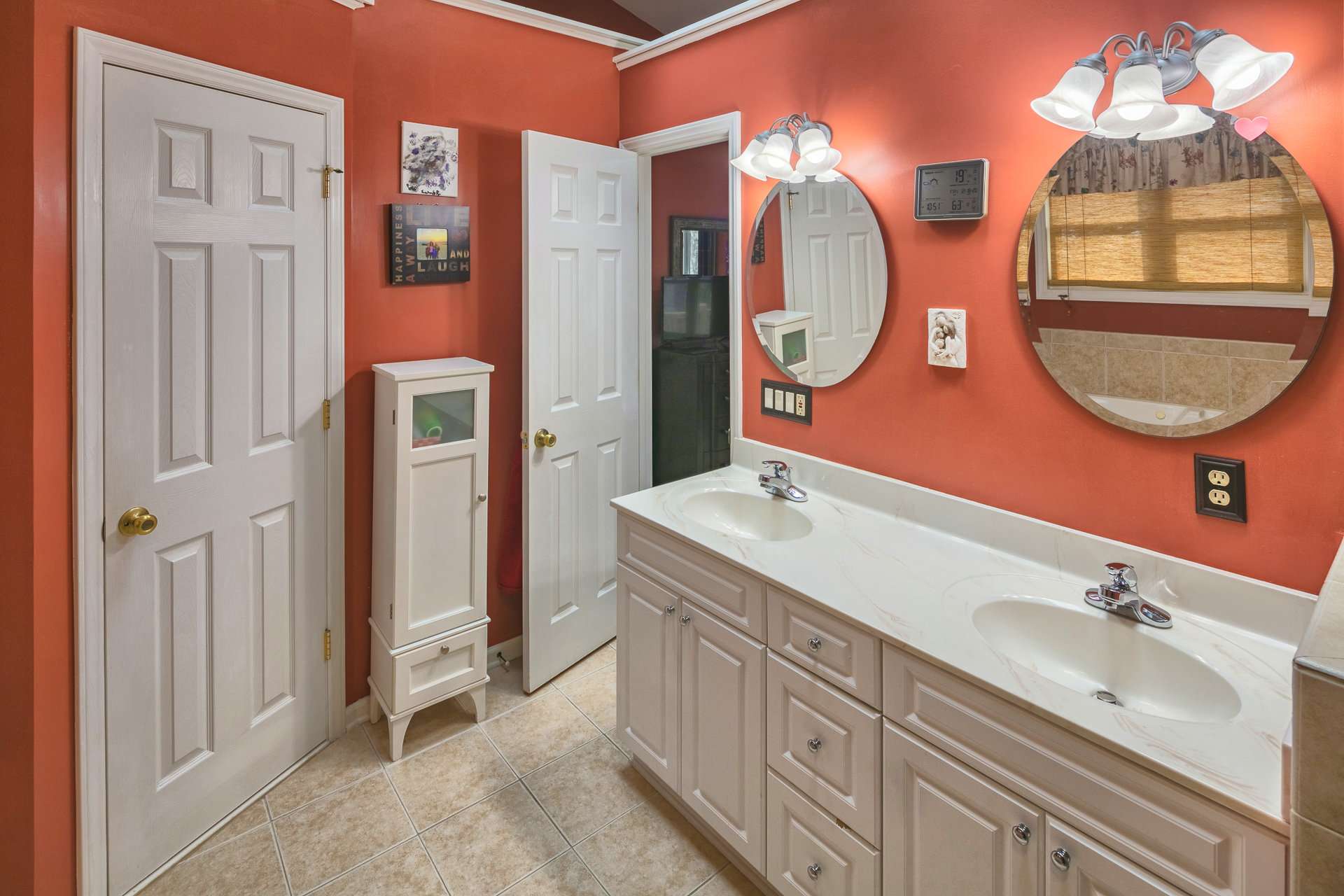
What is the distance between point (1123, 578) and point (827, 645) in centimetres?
61

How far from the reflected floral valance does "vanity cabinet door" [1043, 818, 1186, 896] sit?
120cm

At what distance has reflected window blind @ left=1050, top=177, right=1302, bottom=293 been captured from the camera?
129 cm

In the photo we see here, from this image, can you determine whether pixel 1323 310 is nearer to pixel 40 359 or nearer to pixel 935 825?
pixel 935 825

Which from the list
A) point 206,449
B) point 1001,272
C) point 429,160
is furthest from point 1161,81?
point 206,449

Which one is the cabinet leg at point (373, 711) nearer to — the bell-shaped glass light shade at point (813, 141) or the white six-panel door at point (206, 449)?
the white six-panel door at point (206, 449)

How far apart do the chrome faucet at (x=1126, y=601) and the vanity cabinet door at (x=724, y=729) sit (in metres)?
0.71

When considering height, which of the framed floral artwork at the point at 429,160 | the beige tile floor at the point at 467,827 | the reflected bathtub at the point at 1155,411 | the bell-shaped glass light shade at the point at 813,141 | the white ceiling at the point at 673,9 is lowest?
the beige tile floor at the point at 467,827

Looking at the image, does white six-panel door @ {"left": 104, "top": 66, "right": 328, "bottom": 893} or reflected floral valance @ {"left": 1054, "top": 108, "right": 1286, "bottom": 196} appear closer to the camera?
reflected floral valance @ {"left": 1054, "top": 108, "right": 1286, "bottom": 196}

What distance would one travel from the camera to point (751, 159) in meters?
2.12

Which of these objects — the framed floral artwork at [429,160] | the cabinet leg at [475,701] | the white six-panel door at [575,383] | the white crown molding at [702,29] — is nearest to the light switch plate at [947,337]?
the white crown molding at [702,29]

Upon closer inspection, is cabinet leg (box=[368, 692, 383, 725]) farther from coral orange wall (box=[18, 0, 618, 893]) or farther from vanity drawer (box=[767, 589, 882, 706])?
vanity drawer (box=[767, 589, 882, 706])

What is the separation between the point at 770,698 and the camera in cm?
162

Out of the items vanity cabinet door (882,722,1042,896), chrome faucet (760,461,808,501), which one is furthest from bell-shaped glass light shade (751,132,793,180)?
vanity cabinet door (882,722,1042,896)

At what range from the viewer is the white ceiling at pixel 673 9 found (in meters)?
3.04
